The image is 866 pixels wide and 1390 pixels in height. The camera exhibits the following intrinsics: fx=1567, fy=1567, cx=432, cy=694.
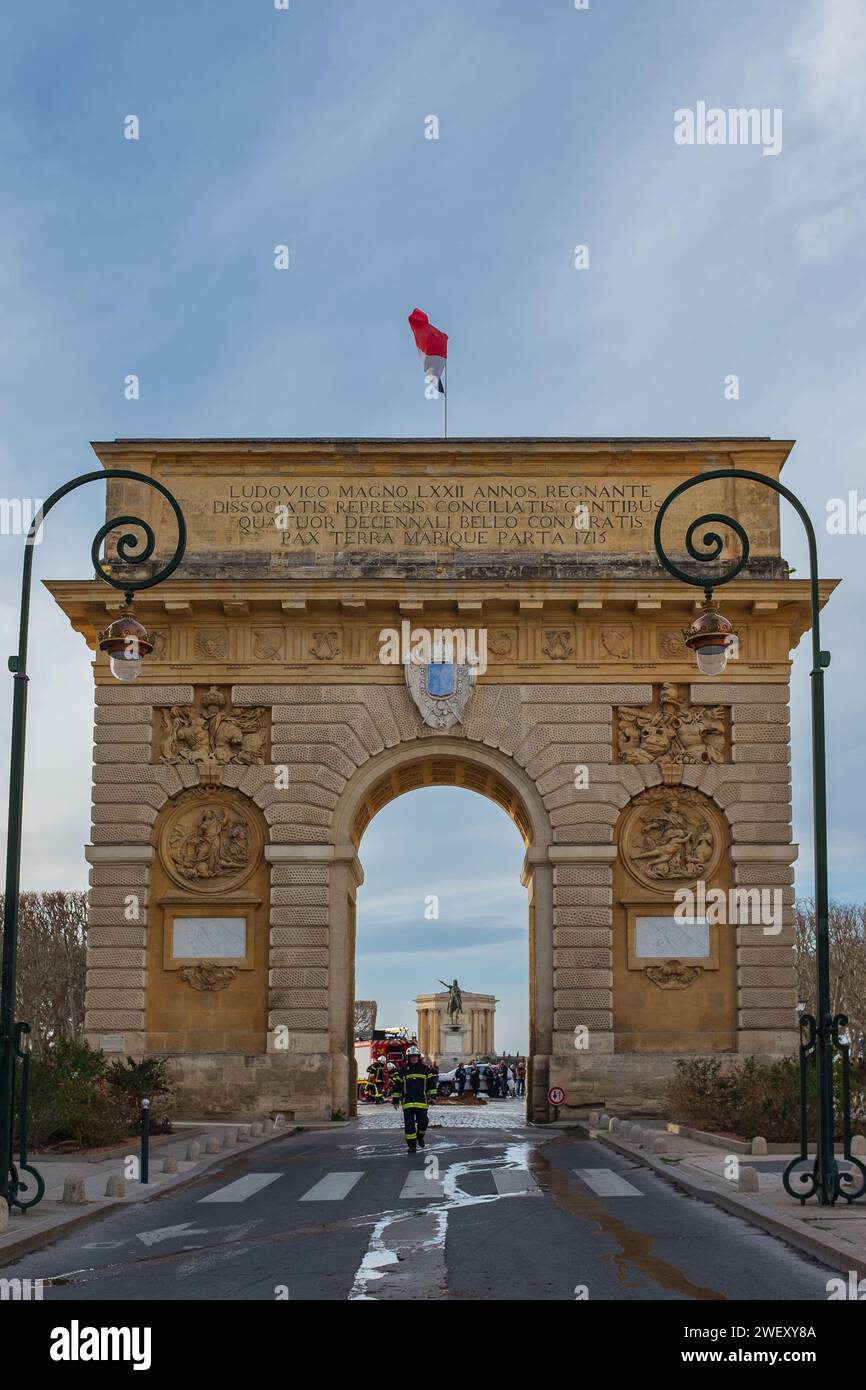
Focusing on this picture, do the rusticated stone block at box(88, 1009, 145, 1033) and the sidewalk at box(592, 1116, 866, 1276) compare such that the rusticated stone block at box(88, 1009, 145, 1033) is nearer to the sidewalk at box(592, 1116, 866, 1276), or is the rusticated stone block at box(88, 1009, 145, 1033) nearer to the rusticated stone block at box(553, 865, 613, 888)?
the rusticated stone block at box(553, 865, 613, 888)

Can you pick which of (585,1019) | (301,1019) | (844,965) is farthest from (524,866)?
(844,965)

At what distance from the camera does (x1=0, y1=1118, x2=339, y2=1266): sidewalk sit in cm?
1393

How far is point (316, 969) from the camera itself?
3130 cm

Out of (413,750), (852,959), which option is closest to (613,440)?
(413,750)

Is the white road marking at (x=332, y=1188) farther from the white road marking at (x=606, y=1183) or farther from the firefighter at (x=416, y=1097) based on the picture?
the firefighter at (x=416, y=1097)

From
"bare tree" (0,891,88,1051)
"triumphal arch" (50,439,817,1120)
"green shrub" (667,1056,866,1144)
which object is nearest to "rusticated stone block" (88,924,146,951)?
"triumphal arch" (50,439,817,1120)

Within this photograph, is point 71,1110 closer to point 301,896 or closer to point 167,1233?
point 167,1233

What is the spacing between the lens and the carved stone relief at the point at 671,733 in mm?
31984

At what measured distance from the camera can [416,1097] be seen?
24.2 meters

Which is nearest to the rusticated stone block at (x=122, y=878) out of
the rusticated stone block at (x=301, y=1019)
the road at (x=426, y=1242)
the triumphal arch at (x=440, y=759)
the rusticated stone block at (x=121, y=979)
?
Result: the triumphal arch at (x=440, y=759)

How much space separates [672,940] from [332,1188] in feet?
47.4

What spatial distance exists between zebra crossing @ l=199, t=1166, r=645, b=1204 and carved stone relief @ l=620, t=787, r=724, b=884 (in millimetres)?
11581

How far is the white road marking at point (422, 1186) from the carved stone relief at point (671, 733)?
13.3 meters
